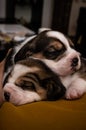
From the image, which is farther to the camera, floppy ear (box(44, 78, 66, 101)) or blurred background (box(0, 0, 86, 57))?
blurred background (box(0, 0, 86, 57))

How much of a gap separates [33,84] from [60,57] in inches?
5.4

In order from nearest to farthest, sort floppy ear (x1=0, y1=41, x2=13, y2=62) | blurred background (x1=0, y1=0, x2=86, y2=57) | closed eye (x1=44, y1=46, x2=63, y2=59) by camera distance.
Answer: closed eye (x1=44, y1=46, x2=63, y2=59) → floppy ear (x1=0, y1=41, x2=13, y2=62) → blurred background (x1=0, y1=0, x2=86, y2=57)

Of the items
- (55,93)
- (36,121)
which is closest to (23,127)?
(36,121)

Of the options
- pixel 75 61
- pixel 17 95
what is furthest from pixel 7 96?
pixel 75 61

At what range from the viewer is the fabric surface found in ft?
2.26

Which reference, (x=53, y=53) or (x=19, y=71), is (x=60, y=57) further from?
(x=19, y=71)

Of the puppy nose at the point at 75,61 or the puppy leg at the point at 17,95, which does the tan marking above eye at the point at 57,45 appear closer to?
the puppy nose at the point at 75,61

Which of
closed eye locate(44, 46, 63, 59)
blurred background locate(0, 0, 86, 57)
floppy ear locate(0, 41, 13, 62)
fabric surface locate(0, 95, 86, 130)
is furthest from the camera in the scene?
blurred background locate(0, 0, 86, 57)

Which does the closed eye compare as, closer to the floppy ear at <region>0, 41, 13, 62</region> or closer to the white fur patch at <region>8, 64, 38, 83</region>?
the white fur patch at <region>8, 64, 38, 83</region>

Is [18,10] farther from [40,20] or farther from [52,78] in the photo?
[52,78]

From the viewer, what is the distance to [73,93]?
0.76m

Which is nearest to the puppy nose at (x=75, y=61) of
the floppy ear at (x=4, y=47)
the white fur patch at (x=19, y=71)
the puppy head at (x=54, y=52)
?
the puppy head at (x=54, y=52)

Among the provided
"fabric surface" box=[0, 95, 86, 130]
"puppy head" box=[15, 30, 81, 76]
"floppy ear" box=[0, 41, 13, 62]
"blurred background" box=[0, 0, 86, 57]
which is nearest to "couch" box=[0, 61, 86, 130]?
"fabric surface" box=[0, 95, 86, 130]

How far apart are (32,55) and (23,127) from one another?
0.26 m
